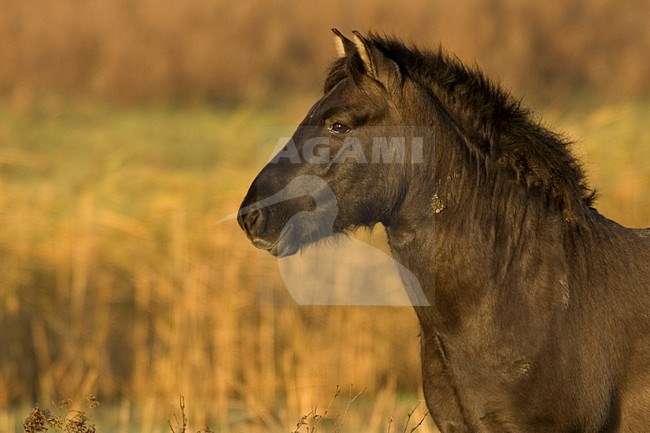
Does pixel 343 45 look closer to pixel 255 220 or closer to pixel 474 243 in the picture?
pixel 255 220

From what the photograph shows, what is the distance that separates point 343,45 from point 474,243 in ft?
3.12

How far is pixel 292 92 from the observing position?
19375 mm

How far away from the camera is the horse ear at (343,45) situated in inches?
A: 209

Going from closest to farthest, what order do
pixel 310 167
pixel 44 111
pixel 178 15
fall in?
pixel 310 167, pixel 44 111, pixel 178 15

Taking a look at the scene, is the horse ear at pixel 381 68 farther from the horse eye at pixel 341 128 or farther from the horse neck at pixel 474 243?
the horse neck at pixel 474 243

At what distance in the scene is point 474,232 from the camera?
529cm

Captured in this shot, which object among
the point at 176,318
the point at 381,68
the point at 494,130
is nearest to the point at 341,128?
the point at 381,68

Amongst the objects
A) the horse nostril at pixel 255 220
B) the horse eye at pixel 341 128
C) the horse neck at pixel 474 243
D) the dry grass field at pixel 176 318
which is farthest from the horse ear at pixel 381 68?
the dry grass field at pixel 176 318

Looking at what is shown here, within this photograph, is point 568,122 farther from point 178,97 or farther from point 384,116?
point 384,116

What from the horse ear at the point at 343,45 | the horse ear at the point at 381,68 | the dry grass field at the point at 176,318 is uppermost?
the horse ear at the point at 343,45

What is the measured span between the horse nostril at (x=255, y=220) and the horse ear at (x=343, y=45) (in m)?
0.75

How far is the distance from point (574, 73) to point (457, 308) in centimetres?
1453

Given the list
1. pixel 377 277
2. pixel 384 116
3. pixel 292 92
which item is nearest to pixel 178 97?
pixel 292 92

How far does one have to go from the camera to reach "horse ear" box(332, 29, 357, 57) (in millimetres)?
5302
